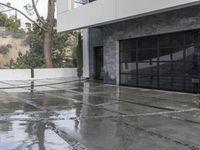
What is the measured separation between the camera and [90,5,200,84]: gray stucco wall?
54.0 feet

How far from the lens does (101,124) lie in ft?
31.0

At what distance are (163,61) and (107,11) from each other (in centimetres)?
380

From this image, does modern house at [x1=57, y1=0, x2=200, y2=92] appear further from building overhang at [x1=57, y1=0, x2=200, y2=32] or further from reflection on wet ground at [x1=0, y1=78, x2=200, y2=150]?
reflection on wet ground at [x1=0, y1=78, x2=200, y2=150]

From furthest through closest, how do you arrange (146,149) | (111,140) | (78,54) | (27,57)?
(27,57)
(78,54)
(111,140)
(146,149)

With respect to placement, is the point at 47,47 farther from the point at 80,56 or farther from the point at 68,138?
the point at 68,138

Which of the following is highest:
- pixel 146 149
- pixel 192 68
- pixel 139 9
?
pixel 139 9

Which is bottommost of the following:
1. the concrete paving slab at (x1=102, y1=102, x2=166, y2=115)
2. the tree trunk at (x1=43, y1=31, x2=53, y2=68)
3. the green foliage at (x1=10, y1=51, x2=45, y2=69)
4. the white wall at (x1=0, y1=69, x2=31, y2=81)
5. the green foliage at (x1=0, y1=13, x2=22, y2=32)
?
the concrete paving slab at (x1=102, y1=102, x2=166, y2=115)

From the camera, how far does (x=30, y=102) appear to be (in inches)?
555

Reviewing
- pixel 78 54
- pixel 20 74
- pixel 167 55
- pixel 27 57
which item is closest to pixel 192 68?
pixel 167 55

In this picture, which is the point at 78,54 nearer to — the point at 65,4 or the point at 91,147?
the point at 65,4

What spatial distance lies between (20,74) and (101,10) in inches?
457

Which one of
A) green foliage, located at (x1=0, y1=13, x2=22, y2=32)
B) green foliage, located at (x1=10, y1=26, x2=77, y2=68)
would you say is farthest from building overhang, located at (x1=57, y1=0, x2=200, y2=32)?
green foliage, located at (x1=0, y1=13, x2=22, y2=32)

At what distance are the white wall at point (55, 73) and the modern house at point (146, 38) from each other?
6545 mm

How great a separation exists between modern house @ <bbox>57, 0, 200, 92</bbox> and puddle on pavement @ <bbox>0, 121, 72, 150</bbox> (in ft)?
26.9
